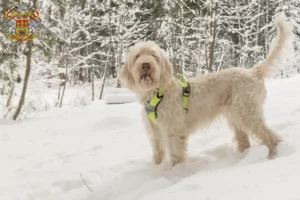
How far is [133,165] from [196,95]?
1363 mm

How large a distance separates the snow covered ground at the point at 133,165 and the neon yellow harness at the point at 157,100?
0.73m

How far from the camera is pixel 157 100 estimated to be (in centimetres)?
402

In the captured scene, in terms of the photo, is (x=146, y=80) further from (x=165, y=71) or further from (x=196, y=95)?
(x=196, y=95)

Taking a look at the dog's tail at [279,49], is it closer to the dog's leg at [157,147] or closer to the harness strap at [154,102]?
the harness strap at [154,102]

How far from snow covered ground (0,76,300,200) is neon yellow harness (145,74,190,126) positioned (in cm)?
73

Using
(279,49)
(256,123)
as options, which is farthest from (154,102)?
(279,49)

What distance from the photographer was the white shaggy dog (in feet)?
13.1

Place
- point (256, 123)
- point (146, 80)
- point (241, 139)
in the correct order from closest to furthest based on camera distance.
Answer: point (146, 80) → point (256, 123) → point (241, 139)

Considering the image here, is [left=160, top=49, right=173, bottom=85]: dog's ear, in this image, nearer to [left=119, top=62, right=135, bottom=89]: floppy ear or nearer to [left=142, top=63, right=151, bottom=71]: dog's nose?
[left=142, top=63, right=151, bottom=71]: dog's nose

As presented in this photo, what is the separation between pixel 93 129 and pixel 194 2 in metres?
14.6

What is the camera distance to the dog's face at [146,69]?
3.92 metres

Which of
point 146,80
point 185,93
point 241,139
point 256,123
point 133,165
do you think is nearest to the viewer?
point 146,80

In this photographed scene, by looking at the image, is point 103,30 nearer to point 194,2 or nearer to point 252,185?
point 194,2

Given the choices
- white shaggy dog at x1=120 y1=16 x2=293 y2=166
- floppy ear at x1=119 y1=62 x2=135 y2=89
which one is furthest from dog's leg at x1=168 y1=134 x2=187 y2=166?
floppy ear at x1=119 y1=62 x2=135 y2=89
